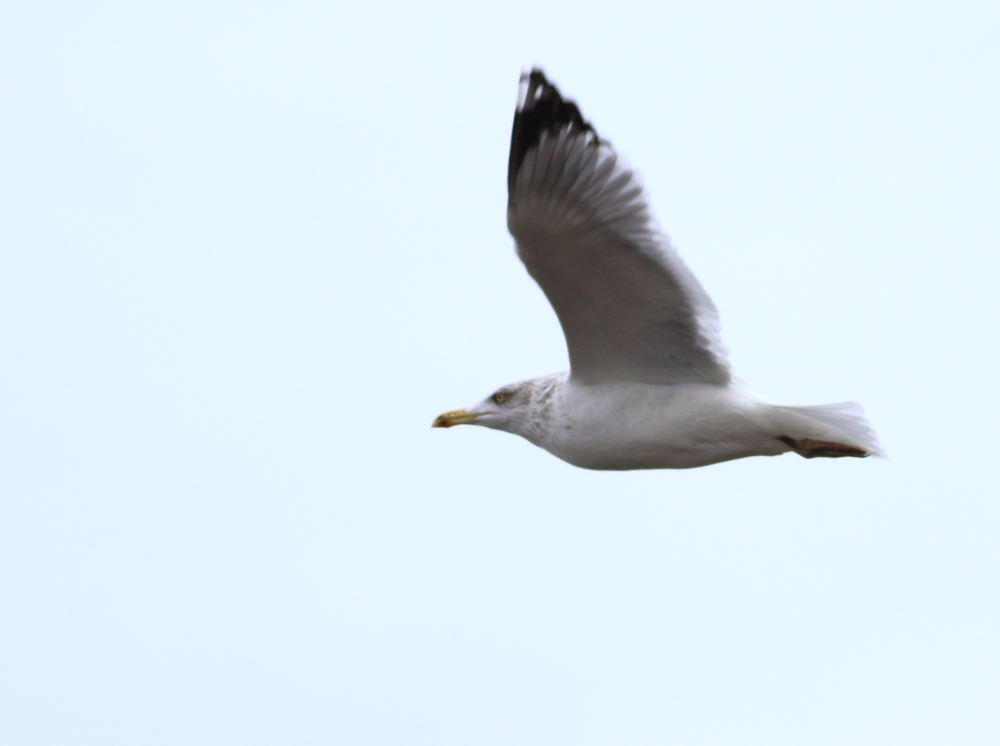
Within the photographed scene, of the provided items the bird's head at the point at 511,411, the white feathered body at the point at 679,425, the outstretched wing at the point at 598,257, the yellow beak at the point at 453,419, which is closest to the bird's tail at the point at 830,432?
the white feathered body at the point at 679,425

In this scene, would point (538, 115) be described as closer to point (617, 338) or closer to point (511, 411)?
point (617, 338)

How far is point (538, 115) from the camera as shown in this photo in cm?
598

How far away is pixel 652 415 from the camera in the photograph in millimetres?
6766

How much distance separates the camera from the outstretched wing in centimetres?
600

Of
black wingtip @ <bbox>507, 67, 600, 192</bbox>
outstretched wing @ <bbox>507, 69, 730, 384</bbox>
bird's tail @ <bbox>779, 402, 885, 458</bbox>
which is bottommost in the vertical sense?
bird's tail @ <bbox>779, 402, 885, 458</bbox>

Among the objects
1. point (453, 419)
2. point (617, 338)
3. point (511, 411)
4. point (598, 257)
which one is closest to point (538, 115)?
point (598, 257)

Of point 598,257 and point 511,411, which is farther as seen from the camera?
point 511,411

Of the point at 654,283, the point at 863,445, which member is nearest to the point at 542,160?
the point at 654,283

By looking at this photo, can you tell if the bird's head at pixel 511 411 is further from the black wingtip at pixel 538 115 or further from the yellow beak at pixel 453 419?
the black wingtip at pixel 538 115

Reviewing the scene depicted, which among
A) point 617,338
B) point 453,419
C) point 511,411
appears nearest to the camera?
point 617,338

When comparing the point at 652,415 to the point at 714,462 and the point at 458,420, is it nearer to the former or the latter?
the point at 714,462

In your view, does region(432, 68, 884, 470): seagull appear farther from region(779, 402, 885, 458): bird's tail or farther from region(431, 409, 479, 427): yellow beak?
region(431, 409, 479, 427): yellow beak

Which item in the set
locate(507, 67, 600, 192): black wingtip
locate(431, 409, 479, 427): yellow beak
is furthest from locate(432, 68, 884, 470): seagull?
locate(431, 409, 479, 427): yellow beak

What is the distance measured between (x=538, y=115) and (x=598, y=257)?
2.43ft
